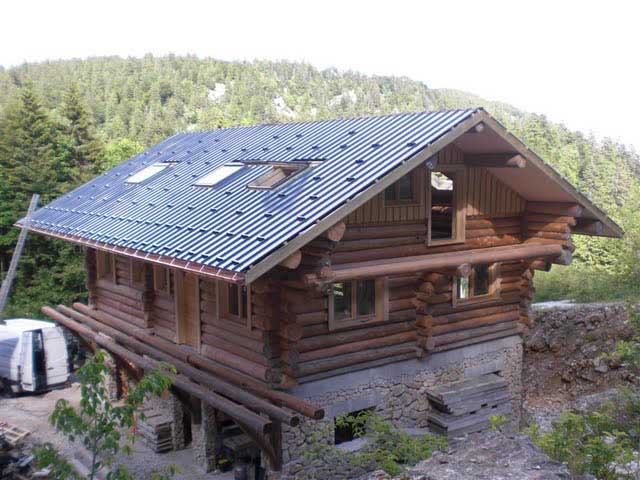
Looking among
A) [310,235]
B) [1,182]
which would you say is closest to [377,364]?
[310,235]

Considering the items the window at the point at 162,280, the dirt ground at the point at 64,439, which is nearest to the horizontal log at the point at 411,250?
the window at the point at 162,280

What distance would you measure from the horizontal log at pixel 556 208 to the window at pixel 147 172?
901cm

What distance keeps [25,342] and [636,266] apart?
19972mm

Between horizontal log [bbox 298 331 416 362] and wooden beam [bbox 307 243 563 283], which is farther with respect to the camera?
horizontal log [bbox 298 331 416 362]

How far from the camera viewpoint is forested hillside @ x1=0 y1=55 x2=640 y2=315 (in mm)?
29578

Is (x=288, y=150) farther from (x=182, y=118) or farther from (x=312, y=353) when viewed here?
(x=182, y=118)

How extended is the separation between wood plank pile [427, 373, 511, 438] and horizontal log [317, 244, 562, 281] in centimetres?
280

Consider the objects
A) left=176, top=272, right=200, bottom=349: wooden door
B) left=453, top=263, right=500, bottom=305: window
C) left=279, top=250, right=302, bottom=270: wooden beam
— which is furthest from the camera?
left=453, top=263, right=500, bottom=305: window

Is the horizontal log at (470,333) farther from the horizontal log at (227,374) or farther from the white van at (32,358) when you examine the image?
the white van at (32,358)

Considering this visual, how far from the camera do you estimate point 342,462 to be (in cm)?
1137

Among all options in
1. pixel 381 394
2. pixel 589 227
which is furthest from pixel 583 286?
pixel 381 394

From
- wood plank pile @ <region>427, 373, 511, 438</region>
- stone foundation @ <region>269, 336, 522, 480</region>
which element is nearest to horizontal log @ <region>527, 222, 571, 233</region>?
stone foundation @ <region>269, 336, 522, 480</region>

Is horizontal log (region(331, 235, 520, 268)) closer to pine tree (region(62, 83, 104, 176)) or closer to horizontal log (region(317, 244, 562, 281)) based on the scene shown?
horizontal log (region(317, 244, 562, 281))

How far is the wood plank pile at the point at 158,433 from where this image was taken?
13562 millimetres
